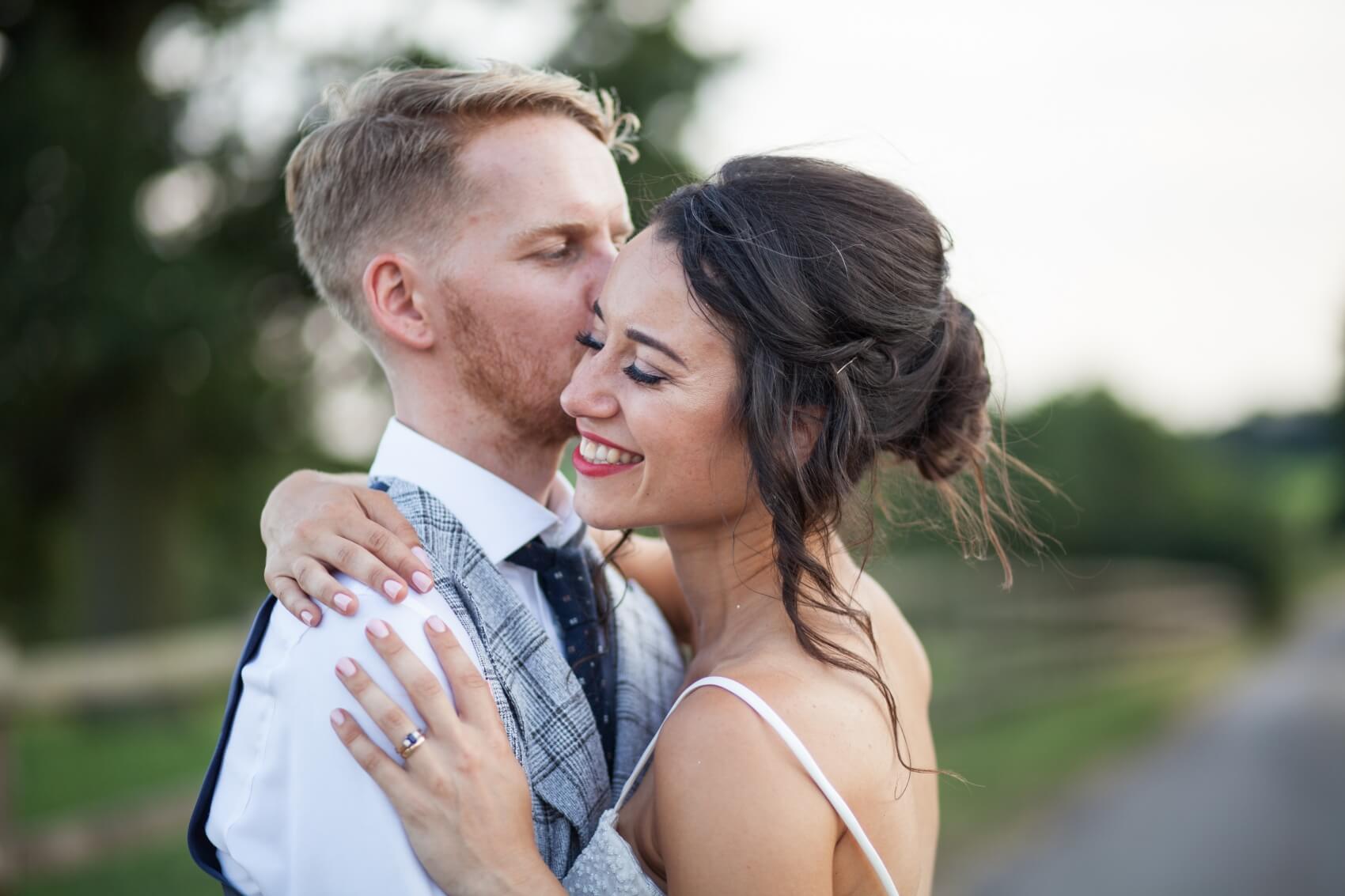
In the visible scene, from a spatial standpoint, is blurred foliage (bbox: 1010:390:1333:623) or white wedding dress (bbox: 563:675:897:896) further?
blurred foliage (bbox: 1010:390:1333:623)

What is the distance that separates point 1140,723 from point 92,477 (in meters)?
10.4

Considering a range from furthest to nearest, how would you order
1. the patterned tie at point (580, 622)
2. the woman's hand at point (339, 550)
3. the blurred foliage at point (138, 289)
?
1. the blurred foliage at point (138, 289)
2. the patterned tie at point (580, 622)
3. the woman's hand at point (339, 550)

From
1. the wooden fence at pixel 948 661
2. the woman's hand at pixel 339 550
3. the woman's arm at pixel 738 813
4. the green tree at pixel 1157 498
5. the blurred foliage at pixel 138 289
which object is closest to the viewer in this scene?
the woman's arm at pixel 738 813

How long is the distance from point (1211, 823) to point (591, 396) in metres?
6.61

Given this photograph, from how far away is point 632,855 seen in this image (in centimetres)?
196

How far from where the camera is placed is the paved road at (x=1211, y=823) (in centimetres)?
597

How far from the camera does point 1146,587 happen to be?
19.6 metres

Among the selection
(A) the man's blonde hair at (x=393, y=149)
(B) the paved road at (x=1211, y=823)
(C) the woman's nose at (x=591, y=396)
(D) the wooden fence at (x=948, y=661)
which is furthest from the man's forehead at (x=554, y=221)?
(B) the paved road at (x=1211, y=823)

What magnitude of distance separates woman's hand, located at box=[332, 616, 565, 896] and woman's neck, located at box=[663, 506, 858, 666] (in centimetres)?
50

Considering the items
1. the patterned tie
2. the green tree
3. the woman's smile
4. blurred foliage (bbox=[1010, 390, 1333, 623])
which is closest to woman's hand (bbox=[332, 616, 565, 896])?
the patterned tie

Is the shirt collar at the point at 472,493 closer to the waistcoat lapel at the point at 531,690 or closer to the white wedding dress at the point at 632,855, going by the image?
the waistcoat lapel at the point at 531,690

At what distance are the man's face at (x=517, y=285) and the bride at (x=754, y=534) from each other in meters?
0.16

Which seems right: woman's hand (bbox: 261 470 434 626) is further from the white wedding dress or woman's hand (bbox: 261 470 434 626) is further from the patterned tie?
the white wedding dress

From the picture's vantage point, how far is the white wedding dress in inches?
74.1
